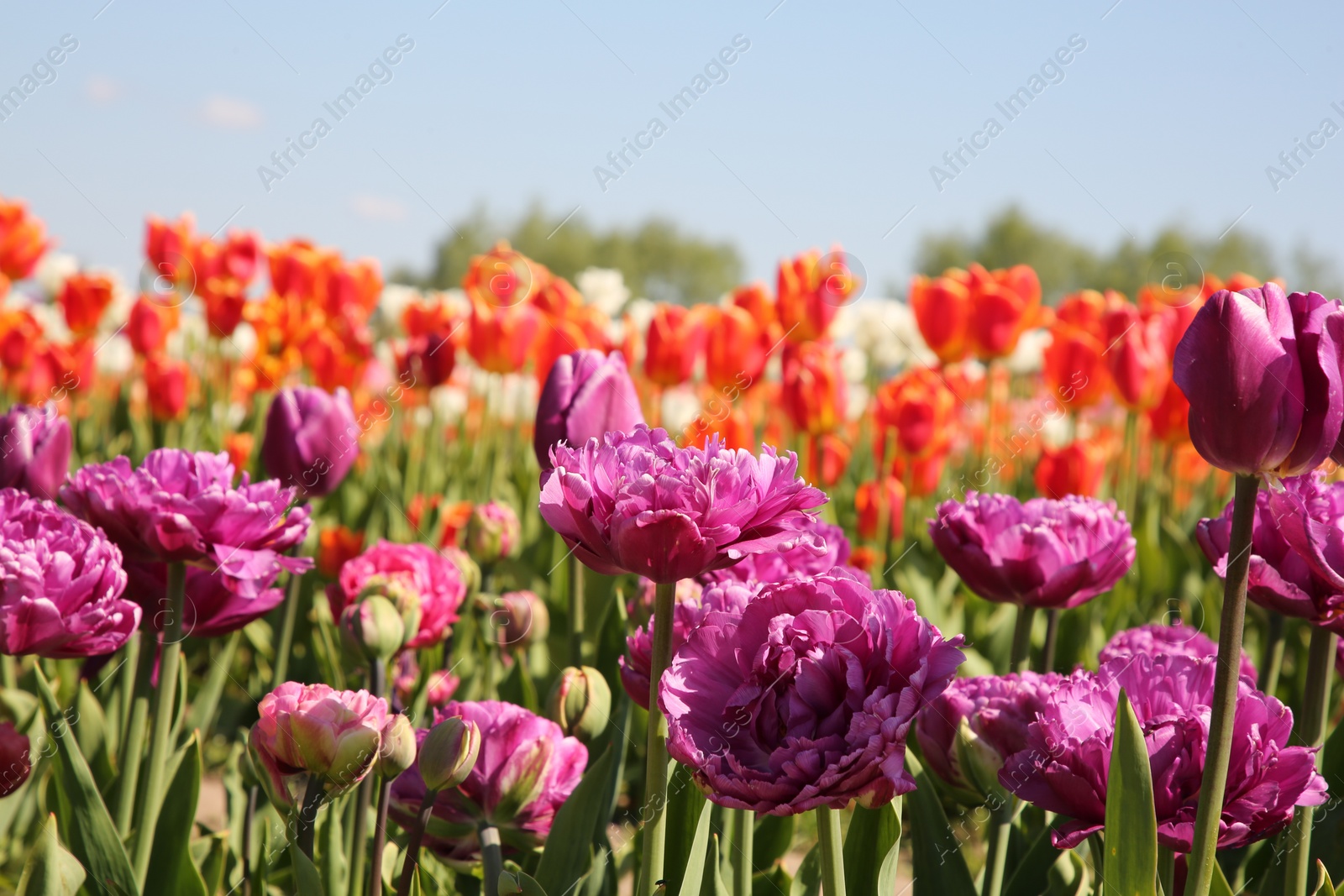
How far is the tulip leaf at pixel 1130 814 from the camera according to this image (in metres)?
0.80

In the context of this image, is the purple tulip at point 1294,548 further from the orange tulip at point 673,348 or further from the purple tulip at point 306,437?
the orange tulip at point 673,348

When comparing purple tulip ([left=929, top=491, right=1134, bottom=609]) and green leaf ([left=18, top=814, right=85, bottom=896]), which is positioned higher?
purple tulip ([left=929, top=491, right=1134, bottom=609])

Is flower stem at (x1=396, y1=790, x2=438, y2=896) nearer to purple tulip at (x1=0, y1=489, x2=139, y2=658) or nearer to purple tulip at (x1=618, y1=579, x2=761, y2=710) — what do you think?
purple tulip at (x1=618, y1=579, x2=761, y2=710)

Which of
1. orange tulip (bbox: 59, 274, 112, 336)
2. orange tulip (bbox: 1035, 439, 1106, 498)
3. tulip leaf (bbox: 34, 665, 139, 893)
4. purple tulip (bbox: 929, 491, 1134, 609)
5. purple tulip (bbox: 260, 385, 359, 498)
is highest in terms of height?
orange tulip (bbox: 1035, 439, 1106, 498)

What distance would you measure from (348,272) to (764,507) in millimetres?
3420

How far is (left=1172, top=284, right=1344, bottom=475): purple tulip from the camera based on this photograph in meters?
0.73

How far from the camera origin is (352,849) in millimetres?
1221

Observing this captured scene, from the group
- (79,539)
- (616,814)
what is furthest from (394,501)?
(79,539)

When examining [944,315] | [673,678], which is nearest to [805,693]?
[673,678]

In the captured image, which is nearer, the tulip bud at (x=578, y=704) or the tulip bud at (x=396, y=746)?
the tulip bud at (x=396, y=746)

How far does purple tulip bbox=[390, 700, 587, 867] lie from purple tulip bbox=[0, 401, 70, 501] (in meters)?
0.84

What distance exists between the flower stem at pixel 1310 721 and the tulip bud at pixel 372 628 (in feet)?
3.35

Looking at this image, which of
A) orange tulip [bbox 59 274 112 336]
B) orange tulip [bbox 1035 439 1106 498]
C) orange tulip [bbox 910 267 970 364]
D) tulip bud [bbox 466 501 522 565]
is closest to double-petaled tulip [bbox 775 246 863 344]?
orange tulip [bbox 910 267 970 364]

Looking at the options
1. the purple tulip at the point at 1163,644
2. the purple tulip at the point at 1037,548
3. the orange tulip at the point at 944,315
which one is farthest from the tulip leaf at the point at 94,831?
the orange tulip at the point at 944,315
